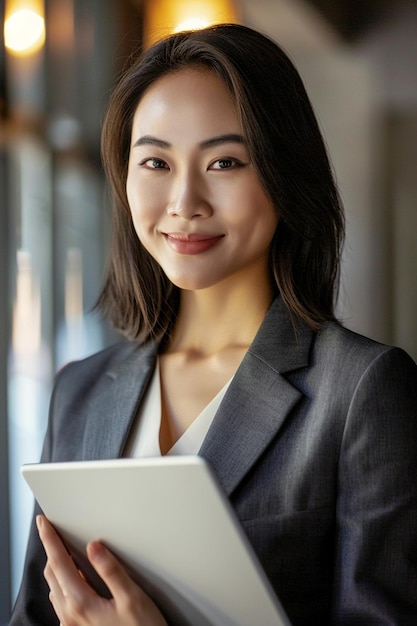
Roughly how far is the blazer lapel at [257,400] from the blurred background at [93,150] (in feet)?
4.75

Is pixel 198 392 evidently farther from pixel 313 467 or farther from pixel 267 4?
pixel 267 4

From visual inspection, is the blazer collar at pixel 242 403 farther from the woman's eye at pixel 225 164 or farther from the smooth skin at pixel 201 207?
the woman's eye at pixel 225 164

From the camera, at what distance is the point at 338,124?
3477 millimetres

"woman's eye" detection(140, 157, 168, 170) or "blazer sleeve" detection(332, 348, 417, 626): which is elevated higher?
"woman's eye" detection(140, 157, 168, 170)

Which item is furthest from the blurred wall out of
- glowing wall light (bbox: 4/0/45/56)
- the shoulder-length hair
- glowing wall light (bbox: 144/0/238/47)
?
the shoulder-length hair

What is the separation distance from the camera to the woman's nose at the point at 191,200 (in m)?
1.66

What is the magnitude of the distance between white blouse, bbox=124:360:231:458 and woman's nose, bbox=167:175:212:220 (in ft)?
1.11

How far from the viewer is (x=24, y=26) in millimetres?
3455

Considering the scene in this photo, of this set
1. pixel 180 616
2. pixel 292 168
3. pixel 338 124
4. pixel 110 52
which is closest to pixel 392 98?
pixel 338 124

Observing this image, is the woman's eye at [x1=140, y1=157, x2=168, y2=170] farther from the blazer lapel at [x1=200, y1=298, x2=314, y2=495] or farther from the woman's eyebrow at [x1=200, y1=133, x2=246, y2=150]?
the blazer lapel at [x1=200, y1=298, x2=314, y2=495]

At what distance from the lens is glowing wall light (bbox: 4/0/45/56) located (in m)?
3.35

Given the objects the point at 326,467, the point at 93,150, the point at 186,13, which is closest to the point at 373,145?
the point at 186,13

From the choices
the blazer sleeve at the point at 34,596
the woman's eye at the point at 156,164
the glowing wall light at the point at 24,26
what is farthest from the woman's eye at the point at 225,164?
the glowing wall light at the point at 24,26

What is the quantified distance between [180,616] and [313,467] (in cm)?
33
